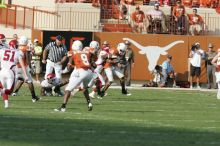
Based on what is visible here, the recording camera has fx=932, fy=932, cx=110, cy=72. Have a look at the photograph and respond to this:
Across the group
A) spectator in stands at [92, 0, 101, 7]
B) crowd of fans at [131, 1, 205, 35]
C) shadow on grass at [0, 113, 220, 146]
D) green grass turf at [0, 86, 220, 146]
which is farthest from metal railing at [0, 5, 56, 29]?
shadow on grass at [0, 113, 220, 146]

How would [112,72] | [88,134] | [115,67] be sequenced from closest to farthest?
[88,134]
[112,72]
[115,67]

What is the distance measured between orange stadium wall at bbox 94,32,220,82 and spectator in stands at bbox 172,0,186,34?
20.8 inches

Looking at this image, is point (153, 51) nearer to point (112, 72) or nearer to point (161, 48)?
point (161, 48)

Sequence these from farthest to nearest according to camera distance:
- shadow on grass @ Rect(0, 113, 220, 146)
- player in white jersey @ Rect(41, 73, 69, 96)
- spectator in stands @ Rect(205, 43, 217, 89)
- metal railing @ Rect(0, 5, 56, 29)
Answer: metal railing @ Rect(0, 5, 56, 29), spectator in stands @ Rect(205, 43, 217, 89), player in white jersey @ Rect(41, 73, 69, 96), shadow on grass @ Rect(0, 113, 220, 146)

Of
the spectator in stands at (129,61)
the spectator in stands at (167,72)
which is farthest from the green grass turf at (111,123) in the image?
the spectator in stands at (167,72)

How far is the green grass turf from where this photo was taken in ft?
44.4

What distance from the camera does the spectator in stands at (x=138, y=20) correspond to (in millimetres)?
34562

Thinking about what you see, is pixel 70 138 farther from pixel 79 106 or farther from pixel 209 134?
pixel 79 106

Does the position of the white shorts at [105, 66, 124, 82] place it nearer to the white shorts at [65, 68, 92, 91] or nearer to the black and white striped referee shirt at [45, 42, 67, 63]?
the black and white striped referee shirt at [45, 42, 67, 63]

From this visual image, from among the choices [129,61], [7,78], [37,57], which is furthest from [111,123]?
[37,57]

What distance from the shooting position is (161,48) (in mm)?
34656

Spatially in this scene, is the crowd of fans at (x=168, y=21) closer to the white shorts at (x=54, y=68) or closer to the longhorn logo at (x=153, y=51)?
the longhorn logo at (x=153, y=51)

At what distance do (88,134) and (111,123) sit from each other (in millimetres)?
2178

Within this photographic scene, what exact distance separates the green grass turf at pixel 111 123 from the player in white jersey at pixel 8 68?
0.44 metres
